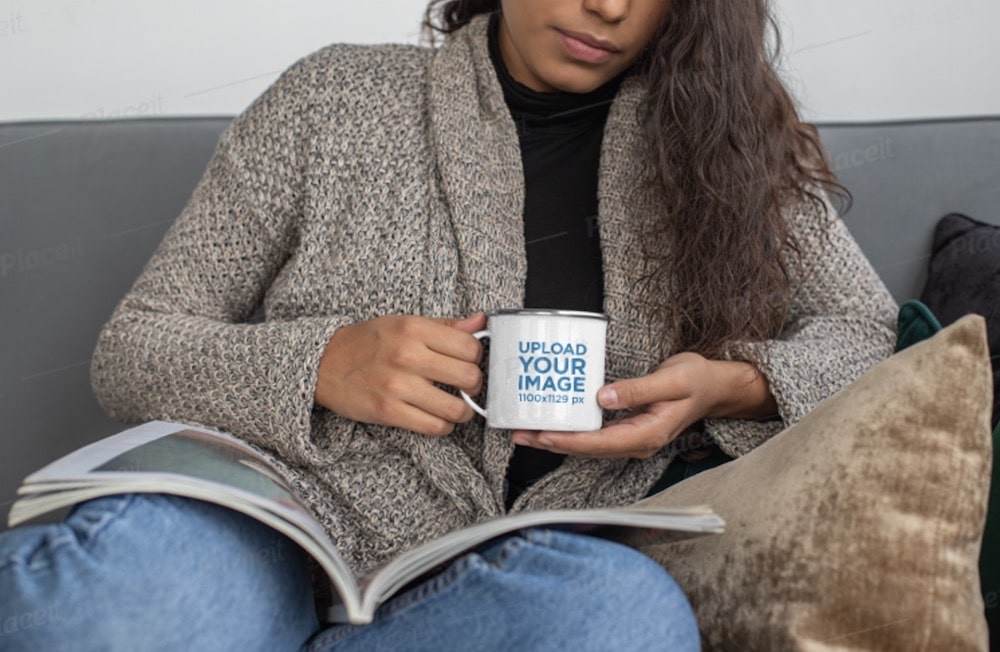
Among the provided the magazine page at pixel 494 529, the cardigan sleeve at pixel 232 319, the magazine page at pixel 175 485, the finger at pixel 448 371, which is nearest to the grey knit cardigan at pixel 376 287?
the cardigan sleeve at pixel 232 319

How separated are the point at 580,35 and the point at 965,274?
1.95 feet

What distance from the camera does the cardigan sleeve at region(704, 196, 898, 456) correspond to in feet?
3.50

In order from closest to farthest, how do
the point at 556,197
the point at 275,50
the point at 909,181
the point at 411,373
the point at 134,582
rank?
the point at 134,582 → the point at 411,373 → the point at 556,197 → the point at 909,181 → the point at 275,50

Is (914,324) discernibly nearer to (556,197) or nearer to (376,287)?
(556,197)

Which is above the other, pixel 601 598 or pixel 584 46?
pixel 584 46

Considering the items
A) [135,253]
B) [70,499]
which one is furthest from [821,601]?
[135,253]

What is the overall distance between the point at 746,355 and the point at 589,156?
31 cm

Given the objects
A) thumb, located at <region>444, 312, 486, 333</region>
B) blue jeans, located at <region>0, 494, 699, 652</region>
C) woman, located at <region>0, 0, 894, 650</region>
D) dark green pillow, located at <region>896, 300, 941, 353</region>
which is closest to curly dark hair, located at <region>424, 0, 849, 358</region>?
woman, located at <region>0, 0, 894, 650</region>

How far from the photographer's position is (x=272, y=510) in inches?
25.9

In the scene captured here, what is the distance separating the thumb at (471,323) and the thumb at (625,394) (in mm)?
141

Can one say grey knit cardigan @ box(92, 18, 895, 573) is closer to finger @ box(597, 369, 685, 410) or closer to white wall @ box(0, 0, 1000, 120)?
finger @ box(597, 369, 685, 410)

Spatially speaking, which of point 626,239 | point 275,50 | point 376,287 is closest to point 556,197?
point 626,239

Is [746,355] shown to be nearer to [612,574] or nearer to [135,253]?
[612,574]

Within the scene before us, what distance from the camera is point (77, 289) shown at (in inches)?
51.8
